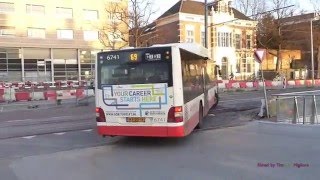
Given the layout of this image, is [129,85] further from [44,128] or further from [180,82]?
[44,128]

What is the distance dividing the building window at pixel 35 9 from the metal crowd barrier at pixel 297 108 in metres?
46.3

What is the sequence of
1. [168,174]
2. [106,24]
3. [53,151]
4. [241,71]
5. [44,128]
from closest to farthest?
[168,174]
[53,151]
[44,128]
[106,24]
[241,71]

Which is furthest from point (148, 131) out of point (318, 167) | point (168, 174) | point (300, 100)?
point (300, 100)

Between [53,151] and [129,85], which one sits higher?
[129,85]

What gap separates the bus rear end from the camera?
1062cm

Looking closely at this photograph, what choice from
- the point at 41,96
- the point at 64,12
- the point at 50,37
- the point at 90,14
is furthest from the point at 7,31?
the point at 41,96

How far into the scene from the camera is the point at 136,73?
10914 mm

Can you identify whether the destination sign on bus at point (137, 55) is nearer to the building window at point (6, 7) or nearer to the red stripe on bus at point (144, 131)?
the red stripe on bus at point (144, 131)

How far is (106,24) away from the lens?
59969 mm

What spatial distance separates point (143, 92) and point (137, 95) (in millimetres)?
166

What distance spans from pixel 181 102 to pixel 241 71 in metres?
58.7

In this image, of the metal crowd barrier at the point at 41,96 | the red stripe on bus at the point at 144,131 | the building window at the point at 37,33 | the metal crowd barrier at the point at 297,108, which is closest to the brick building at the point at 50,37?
the building window at the point at 37,33

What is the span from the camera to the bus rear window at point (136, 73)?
35.2 ft

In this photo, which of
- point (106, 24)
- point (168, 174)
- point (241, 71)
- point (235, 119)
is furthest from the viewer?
point (241, 71)
